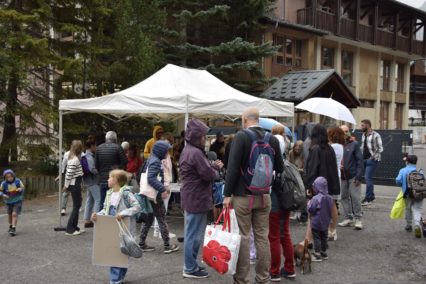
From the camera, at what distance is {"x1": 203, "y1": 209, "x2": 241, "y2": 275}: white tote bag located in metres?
4.73

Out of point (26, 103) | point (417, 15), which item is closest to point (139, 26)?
point (26, 103)

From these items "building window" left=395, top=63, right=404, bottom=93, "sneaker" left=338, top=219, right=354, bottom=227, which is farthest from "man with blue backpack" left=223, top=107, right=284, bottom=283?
"building window" left=395, top=63, right=404, bottom=93

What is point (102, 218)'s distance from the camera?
5.16 metres

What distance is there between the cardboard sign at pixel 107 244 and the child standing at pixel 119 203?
104mm

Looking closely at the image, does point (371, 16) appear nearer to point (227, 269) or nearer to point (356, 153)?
point (356, 153)

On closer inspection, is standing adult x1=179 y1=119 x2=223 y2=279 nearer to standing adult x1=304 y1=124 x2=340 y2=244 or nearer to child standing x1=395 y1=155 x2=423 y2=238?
standing adult x1=304 y1=124 x2=340 y2=244

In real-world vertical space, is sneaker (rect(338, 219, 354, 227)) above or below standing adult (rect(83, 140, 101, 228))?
below

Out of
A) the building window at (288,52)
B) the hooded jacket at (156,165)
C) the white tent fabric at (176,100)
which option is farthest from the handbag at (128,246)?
the building window at (288,52)

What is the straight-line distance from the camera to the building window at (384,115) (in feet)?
113

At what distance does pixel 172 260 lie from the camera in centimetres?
643

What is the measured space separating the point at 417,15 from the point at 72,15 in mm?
28797

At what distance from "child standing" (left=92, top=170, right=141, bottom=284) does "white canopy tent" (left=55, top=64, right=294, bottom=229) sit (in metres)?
2.41

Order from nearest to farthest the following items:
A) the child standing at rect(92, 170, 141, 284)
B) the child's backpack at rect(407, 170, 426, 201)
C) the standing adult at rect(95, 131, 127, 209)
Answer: the child standing at rect(92, 170, 141, 284), the child's backpack at rect(407, 170, 426, 201), the standing adult at rect(95, 131, 127, 209)

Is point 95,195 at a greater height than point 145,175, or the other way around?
point 145,175
